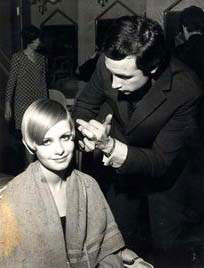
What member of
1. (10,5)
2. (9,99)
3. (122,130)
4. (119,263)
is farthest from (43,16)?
(119,263)

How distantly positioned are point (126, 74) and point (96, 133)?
274 millimetres

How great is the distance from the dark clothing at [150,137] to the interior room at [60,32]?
293 centimetres

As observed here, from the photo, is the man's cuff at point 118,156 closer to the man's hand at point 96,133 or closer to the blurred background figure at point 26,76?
the man's hand at point 96,133

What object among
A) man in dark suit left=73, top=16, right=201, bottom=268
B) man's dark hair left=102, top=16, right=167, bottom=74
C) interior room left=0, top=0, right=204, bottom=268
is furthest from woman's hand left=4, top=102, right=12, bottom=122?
man's dark hair left=102, top=16, right=167, bottom=74

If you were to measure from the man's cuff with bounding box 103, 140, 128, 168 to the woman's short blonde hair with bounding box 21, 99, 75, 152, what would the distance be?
0.29 metres

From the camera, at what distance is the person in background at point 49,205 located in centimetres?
177

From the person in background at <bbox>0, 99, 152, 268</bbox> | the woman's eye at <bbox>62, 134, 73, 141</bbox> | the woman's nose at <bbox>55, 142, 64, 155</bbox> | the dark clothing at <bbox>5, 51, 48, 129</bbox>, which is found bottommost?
the dark clothing at <bbox>5, 51, 48, 129</bbox>

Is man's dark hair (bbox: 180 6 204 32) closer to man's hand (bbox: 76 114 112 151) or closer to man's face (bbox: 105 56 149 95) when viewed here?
man's face (bbox: 105 56 149 95)

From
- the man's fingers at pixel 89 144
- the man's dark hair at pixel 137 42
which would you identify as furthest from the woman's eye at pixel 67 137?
the man's dark hair at pixel 137 42

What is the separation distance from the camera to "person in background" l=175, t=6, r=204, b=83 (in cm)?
297

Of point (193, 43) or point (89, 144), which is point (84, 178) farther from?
point (193, 43)

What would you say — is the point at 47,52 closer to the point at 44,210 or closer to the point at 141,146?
the point at 141,146

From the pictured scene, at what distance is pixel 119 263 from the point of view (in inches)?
79.2

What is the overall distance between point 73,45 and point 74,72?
0.32m
